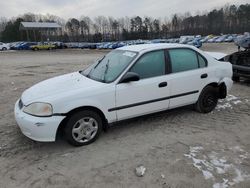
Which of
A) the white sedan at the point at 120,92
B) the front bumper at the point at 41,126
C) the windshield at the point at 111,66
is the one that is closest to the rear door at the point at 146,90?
the white sedan at the point at 120,92

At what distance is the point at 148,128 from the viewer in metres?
4.80

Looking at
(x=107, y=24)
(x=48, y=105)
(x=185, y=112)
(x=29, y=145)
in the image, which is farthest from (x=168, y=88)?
(x=107, y=24)

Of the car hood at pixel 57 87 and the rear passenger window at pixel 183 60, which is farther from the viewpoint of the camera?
the rear passenger window at pixel 183 60

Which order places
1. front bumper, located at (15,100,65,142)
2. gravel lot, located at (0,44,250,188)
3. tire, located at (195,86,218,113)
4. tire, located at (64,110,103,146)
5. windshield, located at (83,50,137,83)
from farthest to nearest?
tire, located at (195,86,218,113)
windshield, located at (83,50,137,83)
tire, located at (64,110,103,146)
front bumper, located at (15,100,65,142)
gravel lot, located at (0,44,250,188)

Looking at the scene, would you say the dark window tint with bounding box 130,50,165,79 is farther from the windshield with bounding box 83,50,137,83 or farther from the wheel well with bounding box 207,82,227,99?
the wheel well with bounding box 207,82,227,99

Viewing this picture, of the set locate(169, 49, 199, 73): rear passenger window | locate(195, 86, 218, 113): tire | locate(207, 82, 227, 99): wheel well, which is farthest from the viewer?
locate(207, 82, 227, 99): wheel well

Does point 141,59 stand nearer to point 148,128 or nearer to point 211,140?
point 148,128

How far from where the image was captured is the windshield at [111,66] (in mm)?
4445

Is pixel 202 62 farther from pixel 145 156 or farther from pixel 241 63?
pixel 241 63

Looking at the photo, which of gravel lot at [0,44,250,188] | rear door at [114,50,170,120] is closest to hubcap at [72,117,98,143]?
gravel lot at [0,44,250,188]

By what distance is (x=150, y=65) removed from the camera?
467 cm

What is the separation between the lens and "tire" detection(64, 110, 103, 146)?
3979 mm

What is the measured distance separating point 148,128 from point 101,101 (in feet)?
3.90

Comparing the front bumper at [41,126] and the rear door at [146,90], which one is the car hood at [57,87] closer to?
the front bumper at [41,126]
